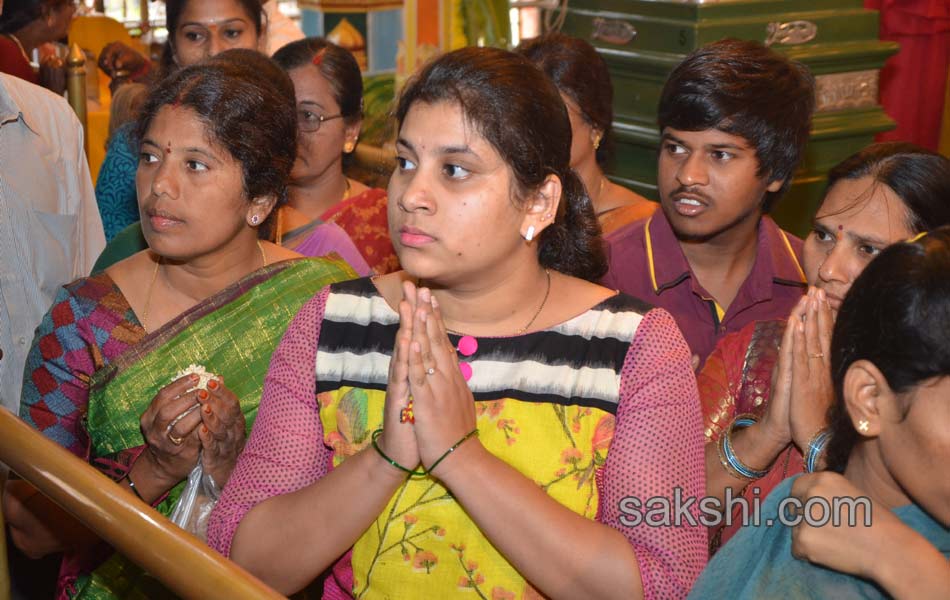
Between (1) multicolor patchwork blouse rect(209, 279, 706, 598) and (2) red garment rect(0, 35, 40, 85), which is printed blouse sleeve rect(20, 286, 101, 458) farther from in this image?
(2) red garment rect(0, 35, 40, 85)

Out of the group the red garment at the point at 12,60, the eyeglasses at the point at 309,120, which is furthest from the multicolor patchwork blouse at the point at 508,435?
the red garment at the point at 12,60

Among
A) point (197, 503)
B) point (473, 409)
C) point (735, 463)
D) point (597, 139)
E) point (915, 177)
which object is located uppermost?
point (915, 177)

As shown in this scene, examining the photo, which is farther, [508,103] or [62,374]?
[62,374]

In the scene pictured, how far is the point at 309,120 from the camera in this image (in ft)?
11.2

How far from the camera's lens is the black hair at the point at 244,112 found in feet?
7.66

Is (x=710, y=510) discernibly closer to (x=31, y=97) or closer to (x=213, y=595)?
(x=213, y=595)

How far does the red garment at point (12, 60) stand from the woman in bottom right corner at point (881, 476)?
331cm

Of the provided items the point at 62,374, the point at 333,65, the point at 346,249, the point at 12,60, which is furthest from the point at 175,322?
the point at 12,60

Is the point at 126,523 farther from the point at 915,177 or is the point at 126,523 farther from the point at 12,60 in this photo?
the point at 12,60

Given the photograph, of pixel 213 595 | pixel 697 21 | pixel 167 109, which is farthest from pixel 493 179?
pixel 697 21

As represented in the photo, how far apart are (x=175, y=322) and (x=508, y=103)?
95 centimetres

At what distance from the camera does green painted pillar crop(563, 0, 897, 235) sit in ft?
14.7

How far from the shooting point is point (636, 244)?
9.21 ft

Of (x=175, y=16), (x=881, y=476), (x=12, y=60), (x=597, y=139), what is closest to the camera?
(x=881, y=476)
